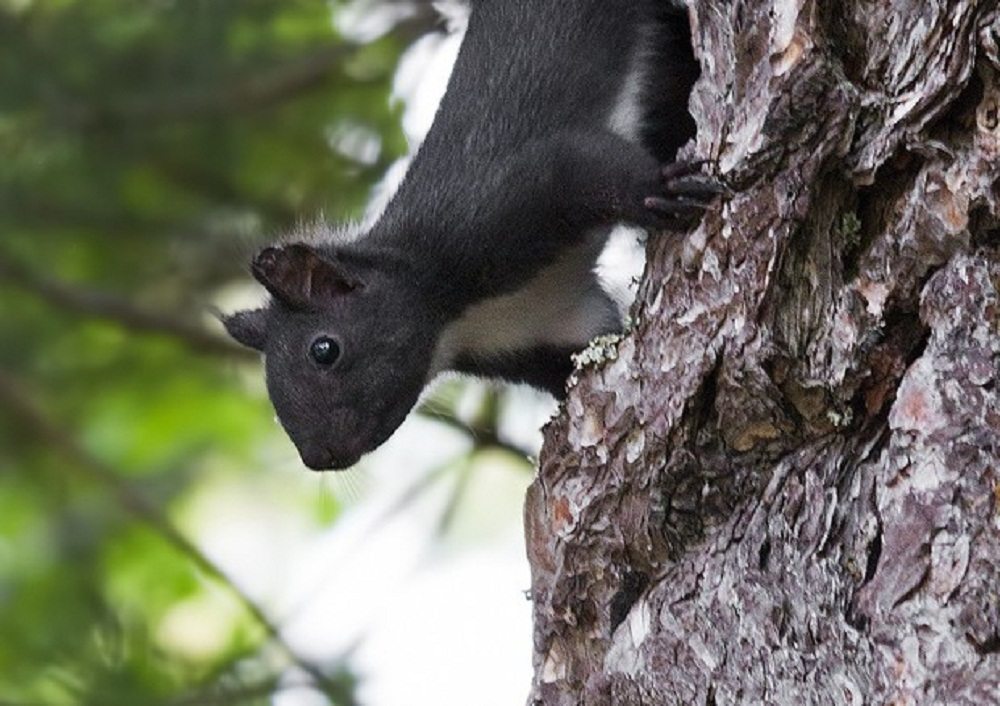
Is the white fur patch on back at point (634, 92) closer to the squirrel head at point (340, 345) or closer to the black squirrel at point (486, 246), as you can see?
the black squirrel at point (486, 246)

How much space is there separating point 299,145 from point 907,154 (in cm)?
247

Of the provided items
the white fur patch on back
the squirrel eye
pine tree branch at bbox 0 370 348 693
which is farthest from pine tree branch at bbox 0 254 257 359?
the white fur patch on back

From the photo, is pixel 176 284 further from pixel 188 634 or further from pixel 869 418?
pixel 869 418

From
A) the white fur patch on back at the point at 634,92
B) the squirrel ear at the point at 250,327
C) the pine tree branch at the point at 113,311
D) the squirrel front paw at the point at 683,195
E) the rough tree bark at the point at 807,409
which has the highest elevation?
the pine tree branch at the point at 113,311

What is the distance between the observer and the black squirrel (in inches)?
121

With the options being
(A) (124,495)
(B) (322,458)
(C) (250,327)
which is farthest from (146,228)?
(B) (322,458)

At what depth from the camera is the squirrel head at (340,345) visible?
3.21 m

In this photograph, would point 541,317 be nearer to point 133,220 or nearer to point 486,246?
point 486,246

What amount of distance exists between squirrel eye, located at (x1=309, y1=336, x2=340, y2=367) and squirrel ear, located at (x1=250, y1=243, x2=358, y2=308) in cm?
10

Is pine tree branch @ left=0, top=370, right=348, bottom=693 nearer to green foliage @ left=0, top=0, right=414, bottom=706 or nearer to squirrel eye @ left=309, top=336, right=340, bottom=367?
green foliage @ left=0, top=0, right=414, bottom=706

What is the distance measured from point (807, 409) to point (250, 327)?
158 cm

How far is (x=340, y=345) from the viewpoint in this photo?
3.29m

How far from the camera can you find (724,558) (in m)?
2.24

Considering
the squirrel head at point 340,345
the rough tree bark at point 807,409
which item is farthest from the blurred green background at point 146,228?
the rough tree bark at point 807,409
